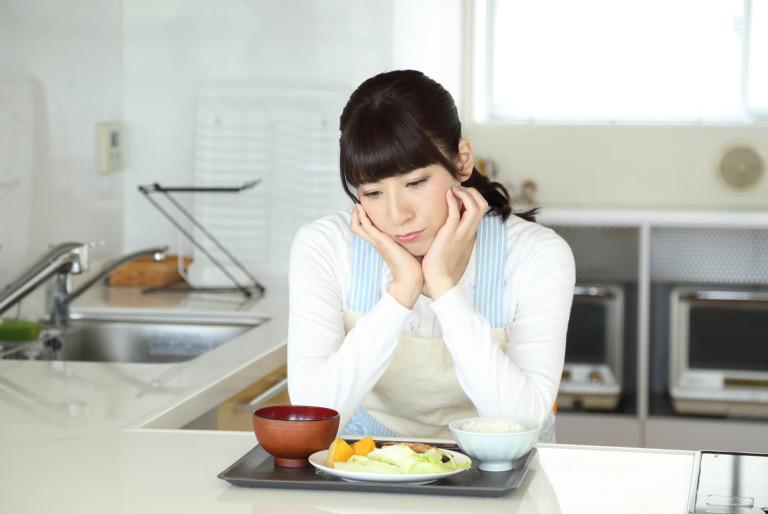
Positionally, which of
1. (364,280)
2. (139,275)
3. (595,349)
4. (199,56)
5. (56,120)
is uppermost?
(199,56)

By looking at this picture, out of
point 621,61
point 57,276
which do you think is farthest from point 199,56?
point 621,61

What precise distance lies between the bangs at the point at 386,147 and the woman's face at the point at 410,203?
2 cm

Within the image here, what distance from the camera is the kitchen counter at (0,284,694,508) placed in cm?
103

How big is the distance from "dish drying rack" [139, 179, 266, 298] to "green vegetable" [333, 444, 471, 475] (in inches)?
65.5

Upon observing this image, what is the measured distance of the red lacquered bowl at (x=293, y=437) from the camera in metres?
1.13

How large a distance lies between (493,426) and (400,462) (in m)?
0.15

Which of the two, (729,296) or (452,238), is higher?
(452,238)

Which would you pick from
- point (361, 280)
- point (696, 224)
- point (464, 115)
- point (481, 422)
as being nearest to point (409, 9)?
point (464, 115)

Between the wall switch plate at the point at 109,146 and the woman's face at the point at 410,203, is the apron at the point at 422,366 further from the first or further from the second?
the wall switch plate at the point at 109,146

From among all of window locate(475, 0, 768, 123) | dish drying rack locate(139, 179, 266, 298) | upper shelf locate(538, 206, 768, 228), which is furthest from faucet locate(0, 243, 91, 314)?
window locate(475, 0, 768, 123)

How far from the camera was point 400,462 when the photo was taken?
109 centimetres

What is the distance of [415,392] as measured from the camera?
1597mm

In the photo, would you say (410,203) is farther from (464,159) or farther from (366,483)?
(366,483)

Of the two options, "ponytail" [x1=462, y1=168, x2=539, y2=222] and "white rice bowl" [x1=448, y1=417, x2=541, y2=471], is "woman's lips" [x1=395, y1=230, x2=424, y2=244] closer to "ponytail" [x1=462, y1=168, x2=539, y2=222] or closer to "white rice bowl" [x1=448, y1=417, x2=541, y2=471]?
"ponytail" [x1=462, y1=168, x2=539, y2=222]
